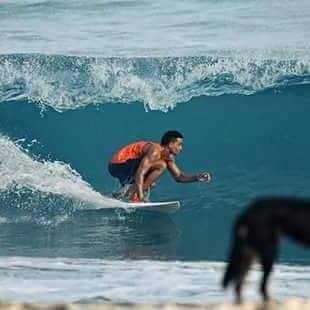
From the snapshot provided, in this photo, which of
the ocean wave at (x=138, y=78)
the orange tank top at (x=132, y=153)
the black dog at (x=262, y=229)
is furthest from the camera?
the ocean wave at (x=138, y=78)

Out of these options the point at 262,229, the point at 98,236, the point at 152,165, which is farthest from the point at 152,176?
the point at 262,229

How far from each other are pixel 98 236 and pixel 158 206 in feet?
2.20

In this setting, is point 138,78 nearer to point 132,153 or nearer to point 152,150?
point 132,153

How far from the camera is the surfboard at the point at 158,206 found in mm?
9797

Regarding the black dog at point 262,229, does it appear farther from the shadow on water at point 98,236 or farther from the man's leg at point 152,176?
the man's leg at point 152,176

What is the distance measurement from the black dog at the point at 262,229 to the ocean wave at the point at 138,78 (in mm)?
7635

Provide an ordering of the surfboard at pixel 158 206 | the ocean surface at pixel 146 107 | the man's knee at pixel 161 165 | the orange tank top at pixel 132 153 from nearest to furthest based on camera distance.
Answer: the surfboard at pixel 158 206
the man's knee at pixel 161 165
the orange tank top at pixel 132 153
the ocean surface at pixel 146 107

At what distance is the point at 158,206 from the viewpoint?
9992 mm

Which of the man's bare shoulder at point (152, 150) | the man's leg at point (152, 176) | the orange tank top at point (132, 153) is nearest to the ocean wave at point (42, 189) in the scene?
the man's leg at point (152, 176)

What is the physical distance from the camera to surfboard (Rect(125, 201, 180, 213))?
9.80 meters

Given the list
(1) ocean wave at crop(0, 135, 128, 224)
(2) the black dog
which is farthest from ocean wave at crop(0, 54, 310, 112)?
(2) the black dog

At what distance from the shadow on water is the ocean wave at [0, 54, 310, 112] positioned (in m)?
3.01

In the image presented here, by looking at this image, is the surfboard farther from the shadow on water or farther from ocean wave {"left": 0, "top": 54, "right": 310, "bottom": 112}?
ocean wave {"left": 0, "top": 54, "right": 310, "bottom": 112}

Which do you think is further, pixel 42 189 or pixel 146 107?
pixel 146 107
